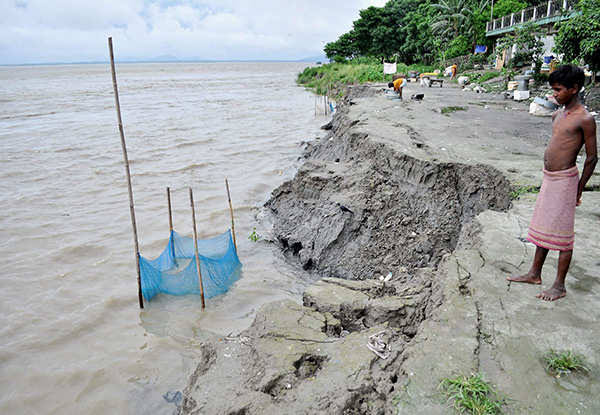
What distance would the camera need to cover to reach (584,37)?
38.1 feet

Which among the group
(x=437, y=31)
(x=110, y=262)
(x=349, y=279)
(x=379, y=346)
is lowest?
(x=110, y=262)

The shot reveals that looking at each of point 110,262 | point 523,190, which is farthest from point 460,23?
point 110,262

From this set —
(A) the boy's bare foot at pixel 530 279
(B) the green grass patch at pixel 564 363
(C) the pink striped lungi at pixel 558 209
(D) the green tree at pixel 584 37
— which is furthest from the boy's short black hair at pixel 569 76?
(D) the green tree at pixel 584 37

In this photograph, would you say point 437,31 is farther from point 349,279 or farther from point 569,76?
point 569,76

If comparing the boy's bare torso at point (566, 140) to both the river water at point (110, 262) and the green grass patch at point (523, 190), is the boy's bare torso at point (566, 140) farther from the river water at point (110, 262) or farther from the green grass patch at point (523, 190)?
the river water at point (110, 262)

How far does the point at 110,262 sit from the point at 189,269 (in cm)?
→ 240

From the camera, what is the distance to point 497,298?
3492 mm

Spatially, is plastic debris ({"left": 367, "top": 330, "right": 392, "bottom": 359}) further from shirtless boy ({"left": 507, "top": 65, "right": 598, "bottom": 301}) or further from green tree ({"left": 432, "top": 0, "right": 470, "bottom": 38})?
green tree ({"left": 432, "top": 0, "right": 470, "bottom": 38})

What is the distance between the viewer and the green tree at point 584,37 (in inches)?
440

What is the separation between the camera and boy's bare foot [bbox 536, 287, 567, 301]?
133 inches

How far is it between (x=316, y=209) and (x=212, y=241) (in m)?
1.99

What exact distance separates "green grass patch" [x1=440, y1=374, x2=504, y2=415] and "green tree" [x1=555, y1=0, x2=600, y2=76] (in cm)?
1218

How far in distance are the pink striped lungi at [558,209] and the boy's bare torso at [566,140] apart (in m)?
0.07

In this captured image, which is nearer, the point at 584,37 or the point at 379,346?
the point at 379,346
